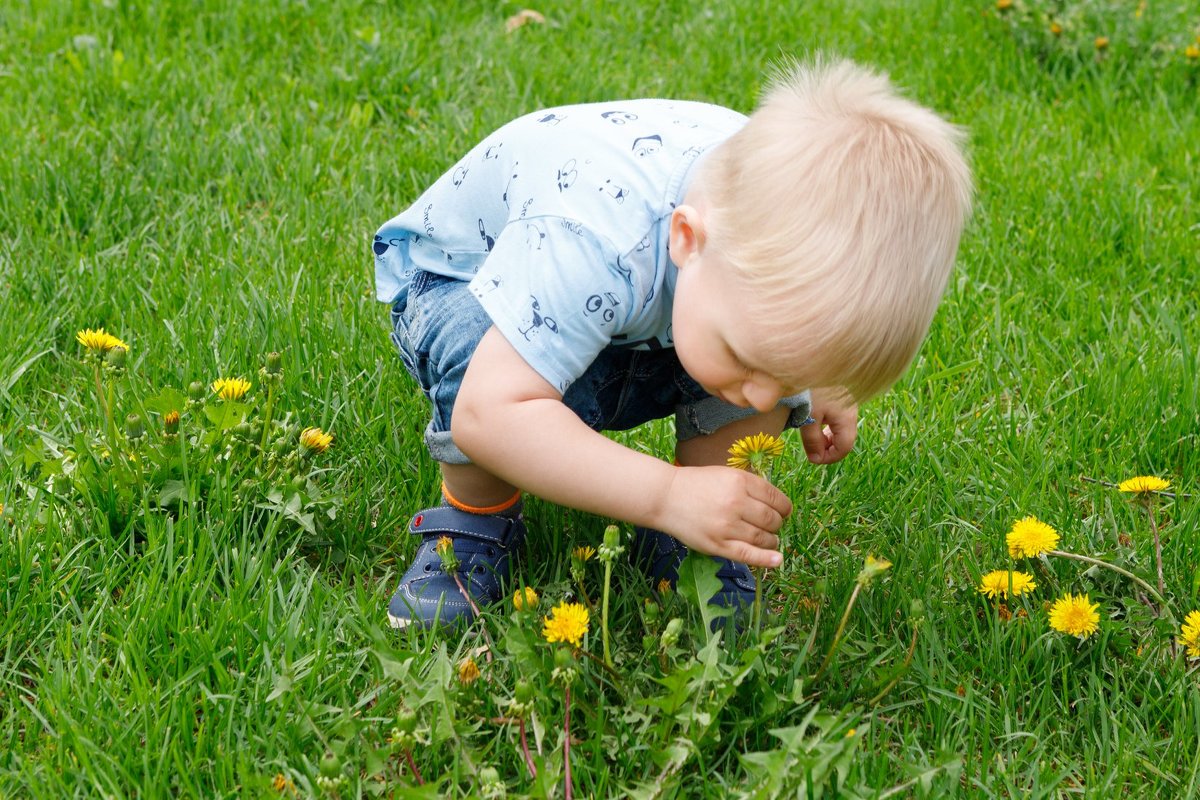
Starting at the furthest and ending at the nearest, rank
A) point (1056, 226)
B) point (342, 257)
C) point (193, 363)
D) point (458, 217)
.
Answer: point (1056, 226), point (342, 257), point (193, 363), point (458, 217)

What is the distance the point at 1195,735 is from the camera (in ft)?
5.35

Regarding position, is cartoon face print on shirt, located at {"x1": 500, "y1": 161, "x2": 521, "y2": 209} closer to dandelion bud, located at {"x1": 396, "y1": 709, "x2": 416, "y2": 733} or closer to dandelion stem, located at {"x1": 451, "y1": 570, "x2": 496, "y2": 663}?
dandelion stem, located at {"x1": 451, "y1": 570, "x2": 496, "y2": 663}

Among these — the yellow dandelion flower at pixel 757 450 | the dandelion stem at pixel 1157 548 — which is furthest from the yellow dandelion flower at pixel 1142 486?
the yellow dandelion flower at pixel 757 450

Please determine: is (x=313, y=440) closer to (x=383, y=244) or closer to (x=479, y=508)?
(x=479, y=508)

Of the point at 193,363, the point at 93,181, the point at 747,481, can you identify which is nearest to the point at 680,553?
the point at 747,481

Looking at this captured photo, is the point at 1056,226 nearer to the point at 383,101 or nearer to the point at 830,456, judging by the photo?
the point at 830,456

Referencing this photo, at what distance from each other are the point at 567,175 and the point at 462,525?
0.55m

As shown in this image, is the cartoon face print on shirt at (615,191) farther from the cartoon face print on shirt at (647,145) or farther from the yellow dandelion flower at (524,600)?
the yellow dandelion flower at (524,600)

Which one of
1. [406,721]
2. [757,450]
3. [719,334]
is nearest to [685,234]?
[719,334]

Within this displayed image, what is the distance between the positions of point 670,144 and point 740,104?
186cm

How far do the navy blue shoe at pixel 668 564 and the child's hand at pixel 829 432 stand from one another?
0.71 feet

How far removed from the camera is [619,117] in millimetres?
1807

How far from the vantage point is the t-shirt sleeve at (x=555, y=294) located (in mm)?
1551

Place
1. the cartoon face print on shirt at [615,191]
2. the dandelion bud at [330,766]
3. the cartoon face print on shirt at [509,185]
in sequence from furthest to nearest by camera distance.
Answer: the cartoon face print on shirt at [509,185], the cartoon face print on shirt at [615,191], the dandelion bud at [330,766]
